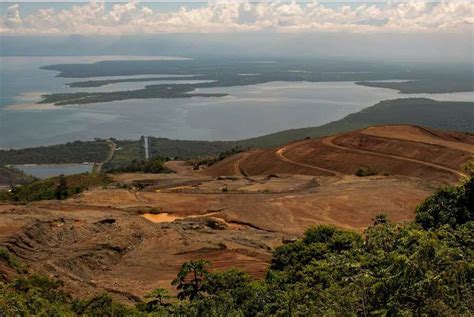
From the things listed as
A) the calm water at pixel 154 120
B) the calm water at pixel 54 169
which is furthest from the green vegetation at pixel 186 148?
the calm water at pixel 154 120

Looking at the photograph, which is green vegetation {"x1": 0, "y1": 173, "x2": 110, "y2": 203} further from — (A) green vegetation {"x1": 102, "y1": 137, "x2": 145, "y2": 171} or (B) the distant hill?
(B) the distant hill

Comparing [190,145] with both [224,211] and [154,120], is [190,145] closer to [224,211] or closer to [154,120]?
[154,120]

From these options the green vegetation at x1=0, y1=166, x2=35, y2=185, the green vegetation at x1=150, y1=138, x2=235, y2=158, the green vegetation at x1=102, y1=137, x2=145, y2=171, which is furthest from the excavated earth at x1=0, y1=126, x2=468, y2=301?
the green vegetation at x1=150, y1=138, x2=235, y2=158

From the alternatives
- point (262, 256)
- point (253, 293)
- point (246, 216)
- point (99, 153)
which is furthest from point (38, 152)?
point (253, 293)

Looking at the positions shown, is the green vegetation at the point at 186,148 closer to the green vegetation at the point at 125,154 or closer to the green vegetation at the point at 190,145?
the green vegetation at the point at 190,145

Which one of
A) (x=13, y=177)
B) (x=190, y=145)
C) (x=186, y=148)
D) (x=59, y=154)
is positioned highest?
(x=190, y=145)

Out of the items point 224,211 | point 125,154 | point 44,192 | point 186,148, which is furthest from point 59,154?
point 224,211
